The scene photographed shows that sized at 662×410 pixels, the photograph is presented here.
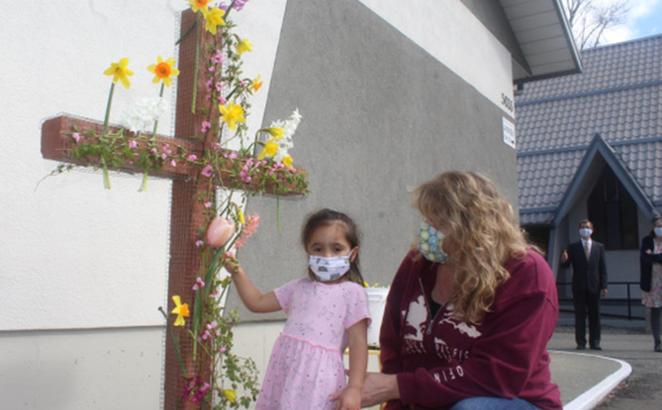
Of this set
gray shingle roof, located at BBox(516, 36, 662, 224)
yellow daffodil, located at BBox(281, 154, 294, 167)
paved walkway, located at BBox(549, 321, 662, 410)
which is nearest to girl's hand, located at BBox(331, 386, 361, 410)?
yellow daffodil, located at BBox(281, 154, 294, 167)

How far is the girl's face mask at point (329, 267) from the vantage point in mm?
2332

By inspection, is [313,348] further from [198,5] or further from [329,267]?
[198,5]

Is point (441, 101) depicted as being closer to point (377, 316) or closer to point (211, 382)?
point (377, 316)

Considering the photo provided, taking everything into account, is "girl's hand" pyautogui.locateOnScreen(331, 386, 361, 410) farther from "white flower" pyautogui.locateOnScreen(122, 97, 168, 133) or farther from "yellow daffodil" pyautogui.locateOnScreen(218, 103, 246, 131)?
"white flower" pyautogui.locateOnScreen(122, 97, 168, 133)

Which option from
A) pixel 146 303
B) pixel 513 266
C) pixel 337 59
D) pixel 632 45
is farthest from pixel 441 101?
pixel 632 45

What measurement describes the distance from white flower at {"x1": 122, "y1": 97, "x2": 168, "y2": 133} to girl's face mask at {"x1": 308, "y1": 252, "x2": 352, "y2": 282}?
0.81 meters

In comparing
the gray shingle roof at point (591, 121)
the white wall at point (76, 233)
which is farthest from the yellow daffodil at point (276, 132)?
the gray shingle roof at point (591, 121)

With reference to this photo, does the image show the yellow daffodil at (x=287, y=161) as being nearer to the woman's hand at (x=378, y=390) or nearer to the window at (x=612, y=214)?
the woman's hand at (x=378, y=390)

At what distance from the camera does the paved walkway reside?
5254mm

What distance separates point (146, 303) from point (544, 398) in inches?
83.0

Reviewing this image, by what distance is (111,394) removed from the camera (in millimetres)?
3225

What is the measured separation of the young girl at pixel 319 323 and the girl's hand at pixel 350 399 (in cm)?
1

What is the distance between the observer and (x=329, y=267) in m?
2.33

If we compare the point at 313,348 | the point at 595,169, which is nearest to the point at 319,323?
the point at 313,348
